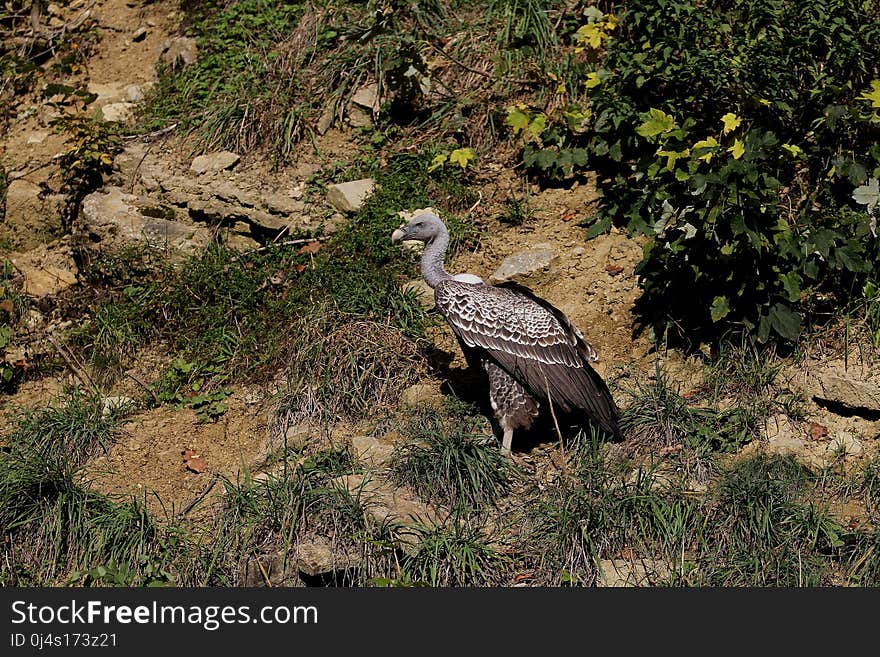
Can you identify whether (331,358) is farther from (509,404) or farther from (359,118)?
(359,118)

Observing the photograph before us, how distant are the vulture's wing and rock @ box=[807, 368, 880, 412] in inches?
48.2

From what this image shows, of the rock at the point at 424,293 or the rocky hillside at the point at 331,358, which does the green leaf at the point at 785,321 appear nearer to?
the rocky hillside at the point at 331,358

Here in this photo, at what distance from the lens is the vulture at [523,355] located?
6.46 m

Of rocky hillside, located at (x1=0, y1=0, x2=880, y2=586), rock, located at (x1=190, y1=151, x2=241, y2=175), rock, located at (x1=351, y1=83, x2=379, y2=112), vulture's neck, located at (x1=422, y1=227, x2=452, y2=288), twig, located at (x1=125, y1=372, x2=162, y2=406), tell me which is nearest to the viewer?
rocky hillside, located at (x1=0, y1=0, x2=880, y2=586)

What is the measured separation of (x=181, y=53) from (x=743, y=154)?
5271mm

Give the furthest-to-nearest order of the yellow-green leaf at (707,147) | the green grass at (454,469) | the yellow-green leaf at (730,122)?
the yellow-green leaf at (730,122), the yellow-green leaf at (707,147), the green grass at (454,469)

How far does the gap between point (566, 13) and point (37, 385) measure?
5.03 metres

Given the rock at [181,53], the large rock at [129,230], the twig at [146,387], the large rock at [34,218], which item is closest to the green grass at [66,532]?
the twig at [146,387]

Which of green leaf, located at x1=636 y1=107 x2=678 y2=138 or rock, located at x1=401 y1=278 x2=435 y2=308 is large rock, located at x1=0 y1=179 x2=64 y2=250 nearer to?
rock, located at x1=401 y1=278 x2=435 y2=308

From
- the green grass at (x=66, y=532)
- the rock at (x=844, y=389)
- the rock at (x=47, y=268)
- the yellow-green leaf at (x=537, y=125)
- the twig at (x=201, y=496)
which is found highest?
the yellow-green leaf at (x=537, y=125)

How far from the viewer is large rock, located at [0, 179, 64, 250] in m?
9.02

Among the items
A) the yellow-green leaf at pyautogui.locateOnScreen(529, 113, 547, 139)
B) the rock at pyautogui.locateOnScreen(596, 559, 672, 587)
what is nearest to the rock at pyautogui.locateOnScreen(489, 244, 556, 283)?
the yellow-green leaf at pyautogui.locateOnScreen(529, 113, 547, 139)

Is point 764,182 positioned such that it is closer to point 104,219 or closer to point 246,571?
point 246,571

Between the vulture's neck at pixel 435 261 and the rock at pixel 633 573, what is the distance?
2.04 meters
